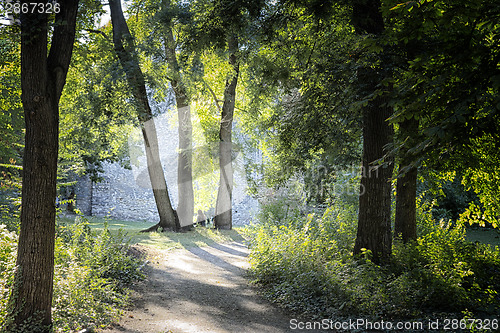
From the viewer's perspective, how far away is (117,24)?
1419cm

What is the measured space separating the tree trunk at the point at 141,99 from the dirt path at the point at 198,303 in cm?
560

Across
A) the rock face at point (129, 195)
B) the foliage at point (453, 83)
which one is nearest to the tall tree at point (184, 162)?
the rock face at point (129, 195)

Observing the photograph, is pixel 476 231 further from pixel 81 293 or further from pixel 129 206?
pixel 129 206

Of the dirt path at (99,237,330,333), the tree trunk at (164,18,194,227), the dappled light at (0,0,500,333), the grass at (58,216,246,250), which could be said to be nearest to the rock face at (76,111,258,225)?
the tree trunk at (164,18,194,227)

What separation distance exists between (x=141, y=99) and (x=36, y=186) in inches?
412

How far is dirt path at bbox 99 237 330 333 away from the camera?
5.48m

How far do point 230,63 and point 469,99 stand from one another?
13904mm

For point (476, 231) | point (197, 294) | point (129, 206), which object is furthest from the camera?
point (129, 206)

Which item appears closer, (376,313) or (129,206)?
(376,313)

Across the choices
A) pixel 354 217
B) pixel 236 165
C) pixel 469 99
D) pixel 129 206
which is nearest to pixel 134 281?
pixel 354 217

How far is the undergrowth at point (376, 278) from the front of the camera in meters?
5.49

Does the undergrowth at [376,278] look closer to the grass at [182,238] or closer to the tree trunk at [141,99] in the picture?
the grass at [182,238]

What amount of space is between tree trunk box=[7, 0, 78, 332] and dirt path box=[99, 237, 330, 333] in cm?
99

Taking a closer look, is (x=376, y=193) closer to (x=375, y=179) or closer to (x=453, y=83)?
(x=375, y=179)
